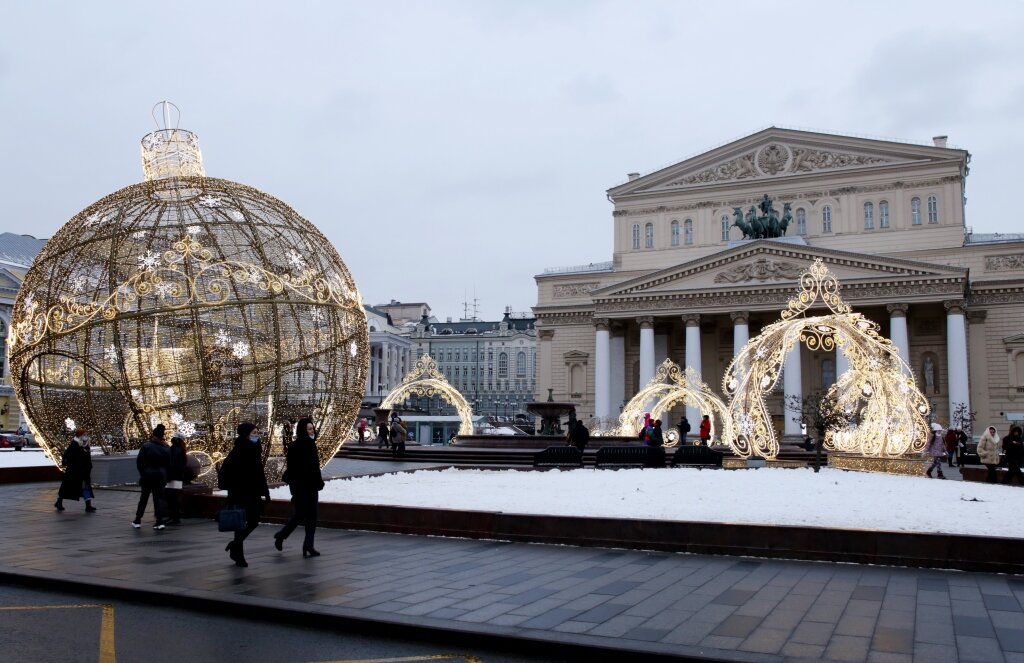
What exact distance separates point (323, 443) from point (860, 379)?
11.8m

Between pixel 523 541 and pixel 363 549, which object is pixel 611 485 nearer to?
pixel 523 541

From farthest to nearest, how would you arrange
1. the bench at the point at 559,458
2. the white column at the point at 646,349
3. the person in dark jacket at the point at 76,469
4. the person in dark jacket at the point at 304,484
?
the white column at the point at 646,349
the bench at the point at 559,458
the person in dark jacket at the point at 76,469
the person in dark jacket at the point at 304,484

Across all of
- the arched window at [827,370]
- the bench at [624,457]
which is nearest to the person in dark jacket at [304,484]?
the bench at [624,457]

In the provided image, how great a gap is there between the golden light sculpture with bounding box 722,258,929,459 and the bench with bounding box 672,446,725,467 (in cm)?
58

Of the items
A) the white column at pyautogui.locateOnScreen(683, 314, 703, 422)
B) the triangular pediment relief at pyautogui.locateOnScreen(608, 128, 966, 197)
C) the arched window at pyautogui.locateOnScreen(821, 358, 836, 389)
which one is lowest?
the arched window at pyautogui.locateOnScreen(821, 358, 836, 389)

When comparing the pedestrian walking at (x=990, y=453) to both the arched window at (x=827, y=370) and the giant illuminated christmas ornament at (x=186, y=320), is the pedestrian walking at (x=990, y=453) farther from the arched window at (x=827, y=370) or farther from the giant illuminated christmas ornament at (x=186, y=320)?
the arched window at (x=827, y=370)

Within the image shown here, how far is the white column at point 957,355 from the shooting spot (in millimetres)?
43688

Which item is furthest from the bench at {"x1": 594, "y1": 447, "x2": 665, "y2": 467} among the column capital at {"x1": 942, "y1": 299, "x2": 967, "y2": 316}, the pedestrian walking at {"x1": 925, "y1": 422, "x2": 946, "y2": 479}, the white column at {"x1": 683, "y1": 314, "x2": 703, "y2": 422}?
the column capital at {"x1": 942, "y1": 299, "x2": 967, "y2": 316}

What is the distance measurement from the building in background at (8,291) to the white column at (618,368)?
32791 millimetres

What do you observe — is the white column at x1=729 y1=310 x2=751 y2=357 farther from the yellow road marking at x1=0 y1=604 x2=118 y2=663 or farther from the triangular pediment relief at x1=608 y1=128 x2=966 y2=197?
the yellow road marking at x1=0 y1=604 x2=118 y2=663

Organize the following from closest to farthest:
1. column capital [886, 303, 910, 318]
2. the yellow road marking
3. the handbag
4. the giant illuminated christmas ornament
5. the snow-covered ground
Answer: the yellow road marking → the handbag → the snow-covered ground → the giant illuminated christmas ornament → column capital [886, 303, 910, 318]

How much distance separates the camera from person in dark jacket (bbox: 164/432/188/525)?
12203mm

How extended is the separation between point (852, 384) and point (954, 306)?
26467 millimetres

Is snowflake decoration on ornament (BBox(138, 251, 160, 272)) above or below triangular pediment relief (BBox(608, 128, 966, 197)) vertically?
below
